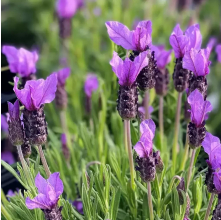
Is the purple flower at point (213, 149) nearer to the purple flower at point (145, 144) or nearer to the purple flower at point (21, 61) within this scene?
the purple flower at point (145, 144)

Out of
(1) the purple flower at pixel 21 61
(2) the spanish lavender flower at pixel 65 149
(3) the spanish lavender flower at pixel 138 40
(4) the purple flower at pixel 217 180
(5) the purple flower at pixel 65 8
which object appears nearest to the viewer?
(4) the purple flower at pixel 217 180

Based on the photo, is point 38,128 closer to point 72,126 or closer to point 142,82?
point 142,82

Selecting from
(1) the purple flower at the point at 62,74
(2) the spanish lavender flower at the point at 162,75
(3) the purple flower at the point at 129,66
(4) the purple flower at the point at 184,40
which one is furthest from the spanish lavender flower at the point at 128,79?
(1) the purple flower at the point at 62,74

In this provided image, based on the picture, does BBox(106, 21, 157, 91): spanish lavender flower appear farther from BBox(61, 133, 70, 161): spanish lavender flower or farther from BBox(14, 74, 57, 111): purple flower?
BBox(61, 133, 70, 161): spanish lavender flower

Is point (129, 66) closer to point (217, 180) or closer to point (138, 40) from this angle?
point (138, 40)

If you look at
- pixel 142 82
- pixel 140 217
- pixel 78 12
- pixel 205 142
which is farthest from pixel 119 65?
pixel 78 12

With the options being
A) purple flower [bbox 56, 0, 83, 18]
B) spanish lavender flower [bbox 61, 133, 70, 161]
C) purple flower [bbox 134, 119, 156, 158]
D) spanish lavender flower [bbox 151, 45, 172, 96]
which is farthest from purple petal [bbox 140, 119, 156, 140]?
purple flower [bbox 56, 0, 83, 18]
